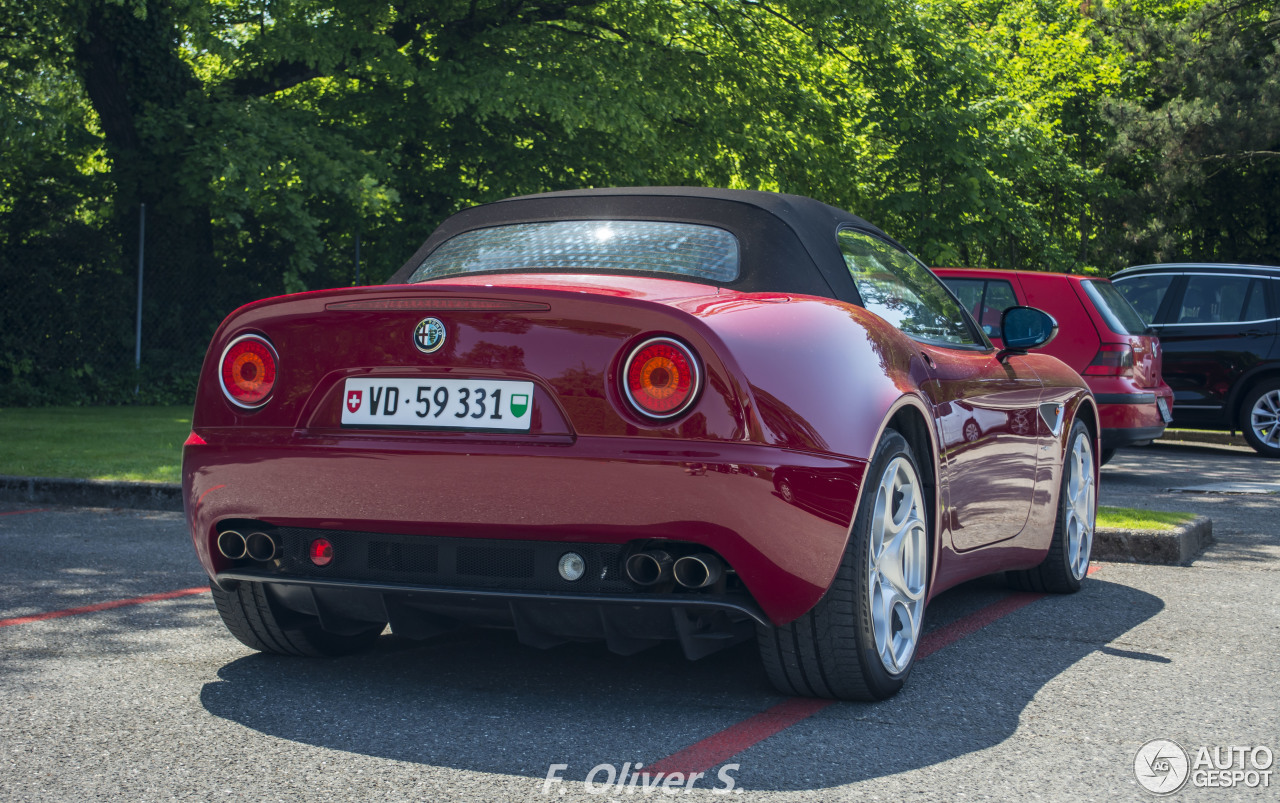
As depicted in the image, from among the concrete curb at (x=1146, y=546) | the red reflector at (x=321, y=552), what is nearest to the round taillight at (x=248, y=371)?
the red reflector at (x=321, y=552)

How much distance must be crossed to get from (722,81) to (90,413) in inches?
392

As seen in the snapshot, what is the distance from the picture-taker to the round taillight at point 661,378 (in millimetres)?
3203

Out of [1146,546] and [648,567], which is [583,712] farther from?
[1146,546]

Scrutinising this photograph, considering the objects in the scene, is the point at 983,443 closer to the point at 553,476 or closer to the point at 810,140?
the point at 553,476

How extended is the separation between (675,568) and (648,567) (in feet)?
0.22

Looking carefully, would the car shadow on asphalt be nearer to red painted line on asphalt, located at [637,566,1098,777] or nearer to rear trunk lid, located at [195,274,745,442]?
red painted line on asphalt, located at [637,566,1098,777]

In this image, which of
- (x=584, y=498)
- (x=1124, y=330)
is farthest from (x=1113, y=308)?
(x=584, y=498)

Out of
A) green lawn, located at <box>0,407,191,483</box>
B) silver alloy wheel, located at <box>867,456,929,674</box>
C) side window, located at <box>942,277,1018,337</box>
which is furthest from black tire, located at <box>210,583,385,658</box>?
side window, located at <box>942,277,1018,337</box>

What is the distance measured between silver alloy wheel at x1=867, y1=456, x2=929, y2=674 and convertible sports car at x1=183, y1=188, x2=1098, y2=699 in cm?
1

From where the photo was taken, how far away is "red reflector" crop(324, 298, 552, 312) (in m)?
3.34

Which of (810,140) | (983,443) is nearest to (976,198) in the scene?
(810,140)

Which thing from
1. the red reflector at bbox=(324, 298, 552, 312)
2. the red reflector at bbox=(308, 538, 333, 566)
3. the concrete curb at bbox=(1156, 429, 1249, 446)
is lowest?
the concrete curb at bbox=(1156, 429, 1249, 446)

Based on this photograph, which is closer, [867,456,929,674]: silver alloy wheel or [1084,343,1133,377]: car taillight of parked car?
[867,456,929,674]: silver alloy wheel

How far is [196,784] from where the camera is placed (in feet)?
9.32
